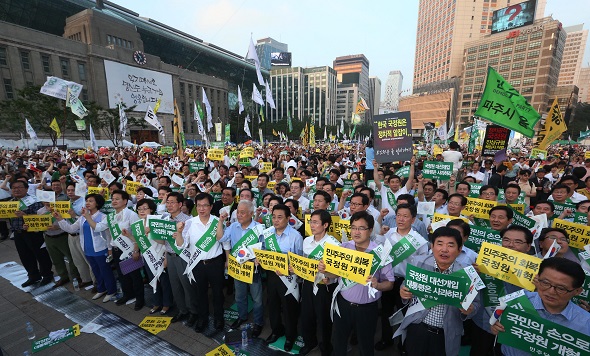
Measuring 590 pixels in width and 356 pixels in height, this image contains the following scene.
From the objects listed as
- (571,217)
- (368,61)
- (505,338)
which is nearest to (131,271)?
(505,338)

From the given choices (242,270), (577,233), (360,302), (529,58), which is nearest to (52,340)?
(242,270)

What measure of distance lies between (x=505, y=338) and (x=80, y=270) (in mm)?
7006

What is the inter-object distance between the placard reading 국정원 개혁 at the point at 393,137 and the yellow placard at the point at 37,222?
682 cm

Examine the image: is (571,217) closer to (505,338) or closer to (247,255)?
(505,338)

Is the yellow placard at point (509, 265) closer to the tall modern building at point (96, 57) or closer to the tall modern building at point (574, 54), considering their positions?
Answer: the tall modern building at point (96, 57)

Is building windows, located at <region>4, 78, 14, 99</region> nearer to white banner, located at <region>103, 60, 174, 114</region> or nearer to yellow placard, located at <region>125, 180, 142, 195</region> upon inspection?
white banner, located at <region>103, 60, 174, 114</region>

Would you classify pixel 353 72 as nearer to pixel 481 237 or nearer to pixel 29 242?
pixel 481 237

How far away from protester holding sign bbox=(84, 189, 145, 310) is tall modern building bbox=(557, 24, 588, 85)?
591ft

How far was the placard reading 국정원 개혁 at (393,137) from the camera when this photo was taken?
598 cm

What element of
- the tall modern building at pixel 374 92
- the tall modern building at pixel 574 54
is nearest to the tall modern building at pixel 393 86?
the tall modern building at pixel 374 92

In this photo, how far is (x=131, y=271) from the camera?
15.9 ft

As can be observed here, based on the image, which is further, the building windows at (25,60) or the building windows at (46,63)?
the building windows at (46,63)

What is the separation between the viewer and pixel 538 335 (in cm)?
211

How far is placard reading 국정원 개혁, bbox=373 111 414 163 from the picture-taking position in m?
5.98
